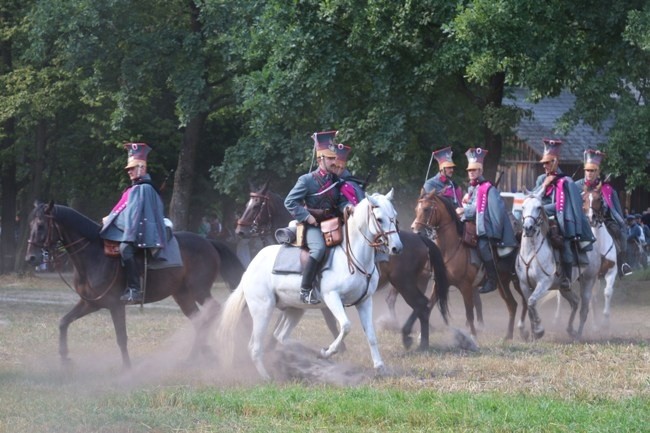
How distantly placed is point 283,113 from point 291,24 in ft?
7.19

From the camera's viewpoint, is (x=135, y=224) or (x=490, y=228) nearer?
(x=135, y=224)

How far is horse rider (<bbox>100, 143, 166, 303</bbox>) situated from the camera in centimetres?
1388

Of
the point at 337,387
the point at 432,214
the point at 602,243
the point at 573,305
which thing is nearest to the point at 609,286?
the point at 602,243

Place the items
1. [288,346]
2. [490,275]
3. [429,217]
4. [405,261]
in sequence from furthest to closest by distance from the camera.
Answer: [490,275]
[429,217]
[405,261]
[288,346]

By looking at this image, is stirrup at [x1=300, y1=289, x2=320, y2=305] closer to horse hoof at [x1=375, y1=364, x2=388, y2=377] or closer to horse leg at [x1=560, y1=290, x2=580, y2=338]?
horse hoof at [x1=375, y1=364, x2=388, y2=377]

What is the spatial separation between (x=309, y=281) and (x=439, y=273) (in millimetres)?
3548

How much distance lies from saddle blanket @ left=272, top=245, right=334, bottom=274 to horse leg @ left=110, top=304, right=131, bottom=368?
2077 millimetres

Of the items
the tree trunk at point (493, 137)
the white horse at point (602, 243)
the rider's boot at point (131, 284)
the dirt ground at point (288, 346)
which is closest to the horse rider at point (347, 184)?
the dirt ground at point (288, 346)

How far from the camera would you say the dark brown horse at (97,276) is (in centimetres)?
1369

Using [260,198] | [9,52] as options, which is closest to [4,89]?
[9,52]

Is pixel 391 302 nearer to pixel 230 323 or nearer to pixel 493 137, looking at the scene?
pixel 230 323

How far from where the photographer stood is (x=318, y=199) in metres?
13.4

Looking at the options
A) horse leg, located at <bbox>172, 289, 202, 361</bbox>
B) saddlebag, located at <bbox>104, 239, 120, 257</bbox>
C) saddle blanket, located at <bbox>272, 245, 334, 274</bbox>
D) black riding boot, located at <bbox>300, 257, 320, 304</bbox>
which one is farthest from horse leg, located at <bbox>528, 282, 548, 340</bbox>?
saddlebag, located at <bbox>104, 239, 120, 257</bbox>

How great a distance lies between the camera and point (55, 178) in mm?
37969
